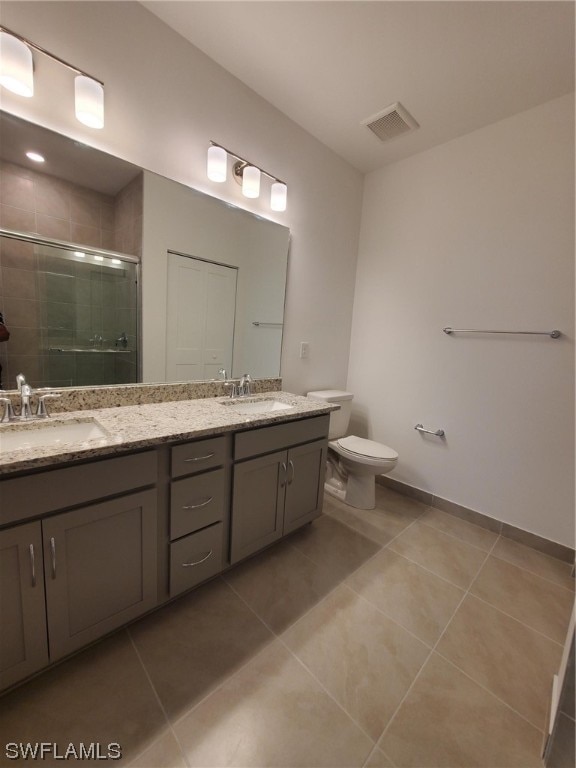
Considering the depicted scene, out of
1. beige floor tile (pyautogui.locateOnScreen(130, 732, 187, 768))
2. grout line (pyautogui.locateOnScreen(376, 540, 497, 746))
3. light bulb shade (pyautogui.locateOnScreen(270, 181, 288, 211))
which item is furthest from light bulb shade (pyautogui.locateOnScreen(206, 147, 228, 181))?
grout line (pyautogui.locateOnScreen(376, 540, 497, 746))

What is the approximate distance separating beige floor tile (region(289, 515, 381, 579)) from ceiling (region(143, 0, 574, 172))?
263 cm

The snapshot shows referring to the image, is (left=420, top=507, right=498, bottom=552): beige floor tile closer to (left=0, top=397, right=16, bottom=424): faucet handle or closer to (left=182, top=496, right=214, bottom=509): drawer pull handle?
(left=182, top=496, right=214, bottom=509): drawer pull handle

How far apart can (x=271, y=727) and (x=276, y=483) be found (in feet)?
2.82

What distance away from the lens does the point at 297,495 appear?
177cm

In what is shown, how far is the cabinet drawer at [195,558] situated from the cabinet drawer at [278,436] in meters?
0.37

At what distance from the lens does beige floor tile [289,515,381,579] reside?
5.63ft

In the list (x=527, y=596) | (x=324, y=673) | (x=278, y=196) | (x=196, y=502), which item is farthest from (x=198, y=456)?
(x=527, y=596)

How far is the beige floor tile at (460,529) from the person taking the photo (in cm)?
201

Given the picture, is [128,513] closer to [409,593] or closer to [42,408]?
[42,408]

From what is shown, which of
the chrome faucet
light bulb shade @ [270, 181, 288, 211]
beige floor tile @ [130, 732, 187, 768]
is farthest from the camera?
light bulb shade @ [270, 181, 288, 211]

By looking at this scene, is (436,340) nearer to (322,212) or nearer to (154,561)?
(322,212)

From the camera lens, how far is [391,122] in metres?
1.99

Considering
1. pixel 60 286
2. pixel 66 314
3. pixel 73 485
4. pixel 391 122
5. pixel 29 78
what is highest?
pixel 391 122

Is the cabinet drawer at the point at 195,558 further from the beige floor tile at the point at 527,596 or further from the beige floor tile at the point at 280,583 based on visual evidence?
the beige floor tile at the point at 527,596
